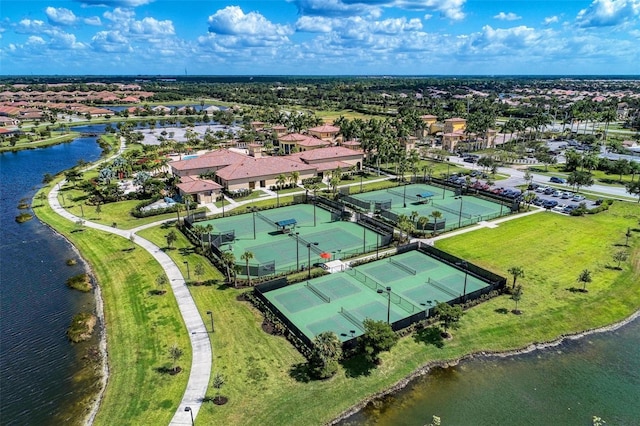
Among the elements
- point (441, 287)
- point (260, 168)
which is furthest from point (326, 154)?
point (441, 287)

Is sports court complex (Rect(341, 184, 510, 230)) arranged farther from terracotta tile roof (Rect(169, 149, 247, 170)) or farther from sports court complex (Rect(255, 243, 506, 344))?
terracotta tile roof (Rect(169, 149, 247, 170))

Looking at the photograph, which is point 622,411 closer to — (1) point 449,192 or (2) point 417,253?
(2) point 417,253

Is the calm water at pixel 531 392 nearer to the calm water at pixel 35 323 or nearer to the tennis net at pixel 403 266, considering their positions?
the tennis net at pixel 403 266

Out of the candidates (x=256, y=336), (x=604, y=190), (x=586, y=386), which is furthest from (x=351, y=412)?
(x=604, y=190)

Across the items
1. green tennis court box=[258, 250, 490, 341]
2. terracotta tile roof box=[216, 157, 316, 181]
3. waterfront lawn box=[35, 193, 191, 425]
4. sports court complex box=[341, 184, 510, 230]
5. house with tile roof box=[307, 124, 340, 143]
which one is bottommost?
waterfront lawn box=[35, 193, 191, 425]

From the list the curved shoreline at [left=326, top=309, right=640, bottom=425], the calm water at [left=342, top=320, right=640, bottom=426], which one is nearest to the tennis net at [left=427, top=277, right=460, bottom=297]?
the curved shoreline at [left=326, top=309, right=640, bottom=425]

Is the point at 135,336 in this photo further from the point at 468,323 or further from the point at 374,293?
the point at 468,323
